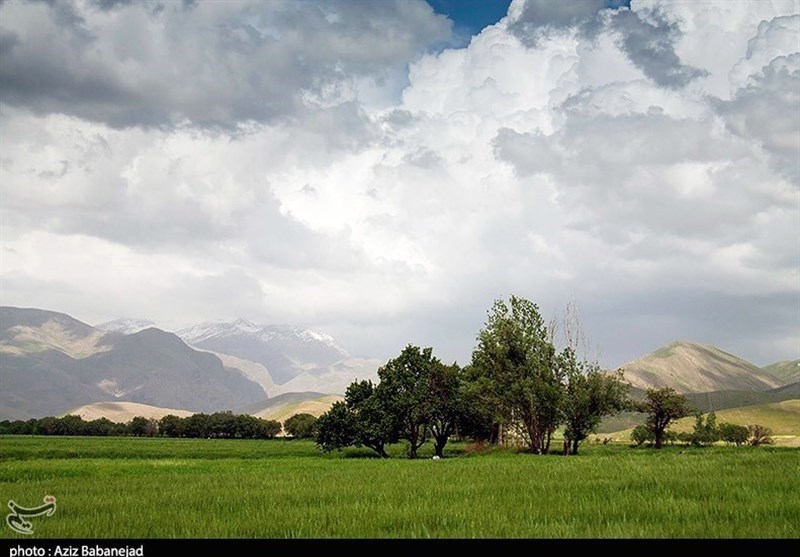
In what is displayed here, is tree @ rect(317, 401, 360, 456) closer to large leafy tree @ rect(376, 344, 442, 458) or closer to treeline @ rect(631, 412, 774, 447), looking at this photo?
large leafy tree @ rect(376, 344, 442, 458)

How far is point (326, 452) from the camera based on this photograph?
284 feet

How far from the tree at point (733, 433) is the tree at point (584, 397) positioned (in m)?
76.7

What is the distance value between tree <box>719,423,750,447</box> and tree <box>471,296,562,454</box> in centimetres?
9140

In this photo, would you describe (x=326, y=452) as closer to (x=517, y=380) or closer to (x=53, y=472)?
(x=517, y=380)

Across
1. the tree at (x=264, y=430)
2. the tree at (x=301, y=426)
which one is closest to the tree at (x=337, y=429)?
the tree at (x=301, y=426)

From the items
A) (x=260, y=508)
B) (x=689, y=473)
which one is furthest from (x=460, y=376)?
(x=260, y=508)

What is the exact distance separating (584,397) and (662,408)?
34.3 meters

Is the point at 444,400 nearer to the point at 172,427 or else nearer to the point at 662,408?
the point at 662,408

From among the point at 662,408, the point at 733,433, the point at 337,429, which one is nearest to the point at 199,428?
Answer: the point at 337,429

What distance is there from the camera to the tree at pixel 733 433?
148 m

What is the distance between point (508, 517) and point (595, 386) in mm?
74129

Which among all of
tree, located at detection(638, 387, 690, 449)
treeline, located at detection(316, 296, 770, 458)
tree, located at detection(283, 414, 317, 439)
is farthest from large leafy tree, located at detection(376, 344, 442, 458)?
tree, located at detection(283, 414, 317, 439)

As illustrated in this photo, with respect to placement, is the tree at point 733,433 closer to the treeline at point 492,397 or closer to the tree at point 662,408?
the tree at point 662,408

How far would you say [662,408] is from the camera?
4085 inches
